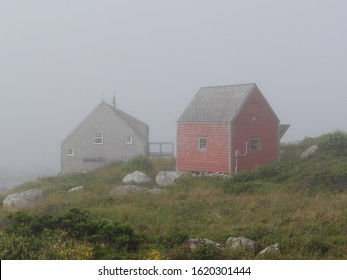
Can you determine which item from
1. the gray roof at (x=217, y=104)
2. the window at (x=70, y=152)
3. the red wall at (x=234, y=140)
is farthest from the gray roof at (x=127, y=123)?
the red wall at (x=234, y=140)

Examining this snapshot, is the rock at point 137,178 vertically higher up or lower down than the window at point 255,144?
lower down

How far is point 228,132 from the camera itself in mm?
31578

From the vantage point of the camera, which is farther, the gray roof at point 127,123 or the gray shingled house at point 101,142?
the gray roof at point 127,123

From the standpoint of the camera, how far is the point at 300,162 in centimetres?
3077

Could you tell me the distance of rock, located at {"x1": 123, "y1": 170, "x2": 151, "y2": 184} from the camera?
3205 cm

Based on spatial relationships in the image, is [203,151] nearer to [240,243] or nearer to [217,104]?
[217,104]

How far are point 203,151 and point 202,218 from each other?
14159mm

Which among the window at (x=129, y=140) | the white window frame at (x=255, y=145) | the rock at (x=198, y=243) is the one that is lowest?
the rock at (x=198, y=243)

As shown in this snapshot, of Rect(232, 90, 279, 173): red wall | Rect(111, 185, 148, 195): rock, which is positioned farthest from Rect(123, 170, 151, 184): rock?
Rect(232, 90, 279, 173): red wall

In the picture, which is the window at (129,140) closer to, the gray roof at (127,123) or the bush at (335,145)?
the gray roof at (127,123)

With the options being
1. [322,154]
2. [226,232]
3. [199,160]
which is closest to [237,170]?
[199,160]

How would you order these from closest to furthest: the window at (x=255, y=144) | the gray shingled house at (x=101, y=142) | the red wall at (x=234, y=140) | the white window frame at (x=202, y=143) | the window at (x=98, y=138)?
the red wall at (x=234, y=140) → the white window frame at (x=202, y=143) → the window at (x=255, y=144) → the gray shingled house at (x=101, y=142) → the window at (x=98, y=138)

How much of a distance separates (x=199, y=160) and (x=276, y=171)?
642 centimetres

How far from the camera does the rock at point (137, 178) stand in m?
32.0
